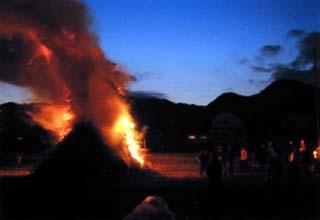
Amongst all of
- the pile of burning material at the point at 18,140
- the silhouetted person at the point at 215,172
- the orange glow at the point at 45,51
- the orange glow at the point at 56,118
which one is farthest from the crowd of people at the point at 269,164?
the pile of burning material at the point at 18,140

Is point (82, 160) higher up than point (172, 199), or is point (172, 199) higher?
point (82, 160)

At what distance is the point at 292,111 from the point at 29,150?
51170mm

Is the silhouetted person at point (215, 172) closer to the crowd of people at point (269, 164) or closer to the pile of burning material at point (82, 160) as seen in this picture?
the crowd of people at point (269, 164)

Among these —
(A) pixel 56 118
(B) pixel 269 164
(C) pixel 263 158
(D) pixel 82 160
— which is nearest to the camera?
(B) pixel 269 164

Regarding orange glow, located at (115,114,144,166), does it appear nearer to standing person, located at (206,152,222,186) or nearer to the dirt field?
the dirt field

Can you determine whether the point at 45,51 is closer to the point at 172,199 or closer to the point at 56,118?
the point at 56,118

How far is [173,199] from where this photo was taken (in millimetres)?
20125

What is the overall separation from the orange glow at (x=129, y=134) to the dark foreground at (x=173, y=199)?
4455 mm

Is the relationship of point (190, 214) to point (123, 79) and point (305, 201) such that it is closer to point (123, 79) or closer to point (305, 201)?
point (305, 201)

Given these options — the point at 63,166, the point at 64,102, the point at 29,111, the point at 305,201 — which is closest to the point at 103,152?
the point at 63,166

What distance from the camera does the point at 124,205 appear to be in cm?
1883

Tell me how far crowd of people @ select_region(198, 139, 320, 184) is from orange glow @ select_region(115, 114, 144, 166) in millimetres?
4028

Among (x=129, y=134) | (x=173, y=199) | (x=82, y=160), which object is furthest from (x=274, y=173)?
(x=129, y=134)

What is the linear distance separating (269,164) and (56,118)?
15.3m
